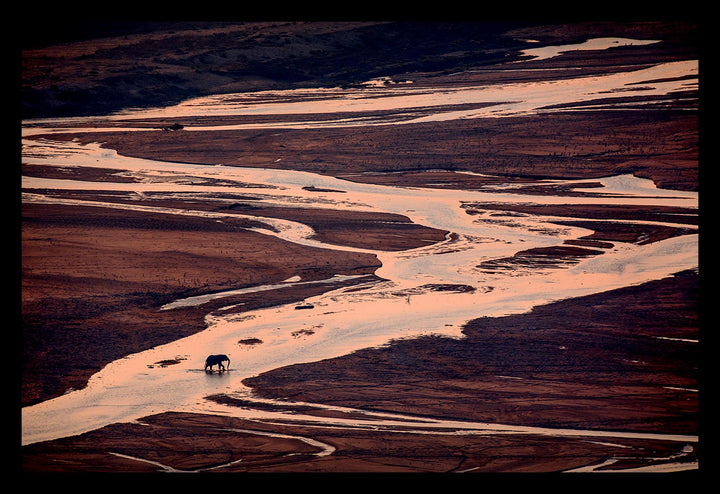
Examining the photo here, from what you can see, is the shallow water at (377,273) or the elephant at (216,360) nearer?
the shallow water at (377,273)

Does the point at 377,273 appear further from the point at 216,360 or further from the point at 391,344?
the point at 216,360

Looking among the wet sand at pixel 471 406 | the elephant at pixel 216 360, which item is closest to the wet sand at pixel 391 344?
the wet sand at pixel 471 406

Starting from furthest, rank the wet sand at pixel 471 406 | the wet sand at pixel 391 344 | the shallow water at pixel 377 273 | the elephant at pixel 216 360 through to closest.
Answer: the elephant at pixel 216 360
the shallow water at pixel 377 273
the wet sand at pixel 391 344
the wet sand at pixel 471 406

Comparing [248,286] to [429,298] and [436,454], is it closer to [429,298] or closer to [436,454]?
[429,298]

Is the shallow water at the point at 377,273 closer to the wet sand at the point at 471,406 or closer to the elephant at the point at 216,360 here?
the elephant at the point at 216,360

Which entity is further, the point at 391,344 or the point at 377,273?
the point at 377,273

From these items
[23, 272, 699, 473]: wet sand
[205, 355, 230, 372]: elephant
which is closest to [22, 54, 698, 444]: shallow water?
[205, 355, 230, 372]: elephant

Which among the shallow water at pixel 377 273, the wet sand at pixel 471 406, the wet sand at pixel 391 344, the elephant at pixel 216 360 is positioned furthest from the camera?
the elephant at pixel 216 360

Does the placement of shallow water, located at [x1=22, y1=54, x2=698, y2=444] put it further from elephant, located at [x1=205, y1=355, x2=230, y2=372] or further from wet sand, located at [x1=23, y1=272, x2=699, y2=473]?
wet sand, located at [x1=23, y1=272, x2=699, y2=473]

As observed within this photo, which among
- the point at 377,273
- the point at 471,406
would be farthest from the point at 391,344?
the point at 377,273
